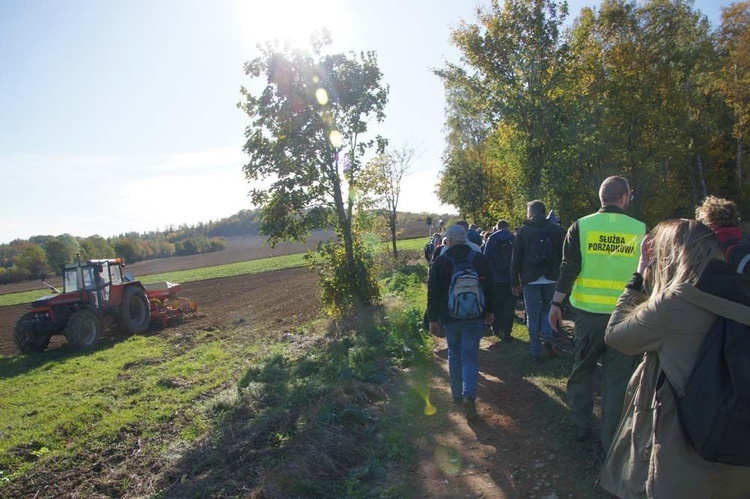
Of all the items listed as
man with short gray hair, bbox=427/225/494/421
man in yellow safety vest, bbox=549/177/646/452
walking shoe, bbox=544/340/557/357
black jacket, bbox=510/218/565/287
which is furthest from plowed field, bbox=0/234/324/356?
man in yellow safety vest, bbox=549/177/646/452

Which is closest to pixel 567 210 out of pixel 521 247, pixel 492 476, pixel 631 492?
pixel 521 247

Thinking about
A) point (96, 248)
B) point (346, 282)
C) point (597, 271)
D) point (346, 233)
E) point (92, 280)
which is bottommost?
point (346, 282)

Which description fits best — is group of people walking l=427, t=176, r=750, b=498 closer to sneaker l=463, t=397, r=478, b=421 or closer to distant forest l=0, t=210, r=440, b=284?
sneaker l=463, t=397, r=478, b=421

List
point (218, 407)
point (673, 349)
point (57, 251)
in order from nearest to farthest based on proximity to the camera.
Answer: point (673, 349), point (218, 407), point (57, 251)

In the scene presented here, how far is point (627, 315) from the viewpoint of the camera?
2703mm

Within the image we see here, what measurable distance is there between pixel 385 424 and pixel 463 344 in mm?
1191

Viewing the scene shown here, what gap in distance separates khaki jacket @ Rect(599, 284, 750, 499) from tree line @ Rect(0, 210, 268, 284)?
109ft

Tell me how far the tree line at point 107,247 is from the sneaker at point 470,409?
30949mm

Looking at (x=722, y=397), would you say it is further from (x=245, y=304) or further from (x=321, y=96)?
(x=245, y=304)

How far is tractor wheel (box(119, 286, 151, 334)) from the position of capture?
14.6m

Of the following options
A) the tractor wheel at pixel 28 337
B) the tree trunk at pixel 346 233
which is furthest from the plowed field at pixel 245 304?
the tree trunk at pixel 346 233

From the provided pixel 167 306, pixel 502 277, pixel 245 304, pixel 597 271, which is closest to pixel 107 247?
pixel 245 304

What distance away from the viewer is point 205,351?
11.6 metres

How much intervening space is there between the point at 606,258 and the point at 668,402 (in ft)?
6.65
